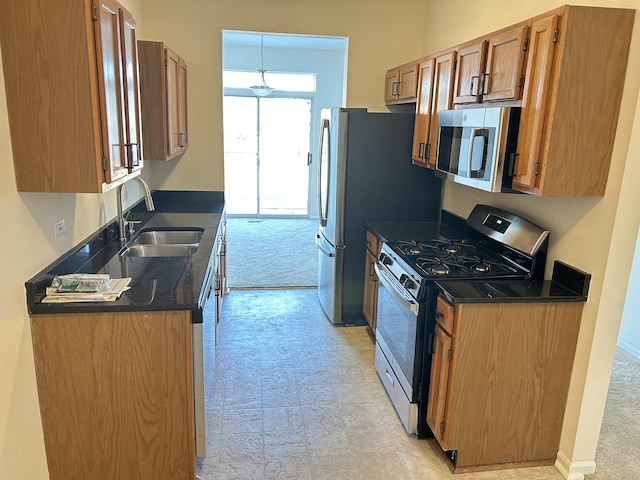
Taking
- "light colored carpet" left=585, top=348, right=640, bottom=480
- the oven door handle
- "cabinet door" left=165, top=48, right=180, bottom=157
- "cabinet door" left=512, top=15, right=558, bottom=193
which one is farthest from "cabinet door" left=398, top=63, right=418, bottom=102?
"light colored carpet" left=585, top=348, right=640, bottom=480

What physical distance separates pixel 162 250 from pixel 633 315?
11.2ft

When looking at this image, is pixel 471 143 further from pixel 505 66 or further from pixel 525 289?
pixel 525 289

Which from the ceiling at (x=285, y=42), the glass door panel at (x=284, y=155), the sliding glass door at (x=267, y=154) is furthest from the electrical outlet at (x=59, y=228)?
the glass door panel at (x=284, y=155)

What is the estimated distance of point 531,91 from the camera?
2.03 m

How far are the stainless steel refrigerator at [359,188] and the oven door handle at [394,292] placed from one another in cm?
73

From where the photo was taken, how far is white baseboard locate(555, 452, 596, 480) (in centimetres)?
226

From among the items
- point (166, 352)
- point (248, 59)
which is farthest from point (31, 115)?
point (248, 59)

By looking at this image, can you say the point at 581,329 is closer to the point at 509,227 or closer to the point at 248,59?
the point at 509,227

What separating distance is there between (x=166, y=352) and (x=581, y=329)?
6.01 ft

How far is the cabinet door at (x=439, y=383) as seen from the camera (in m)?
2.23

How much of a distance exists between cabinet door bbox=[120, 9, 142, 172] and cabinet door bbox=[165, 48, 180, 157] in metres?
0.76

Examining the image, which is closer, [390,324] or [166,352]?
[166,352]

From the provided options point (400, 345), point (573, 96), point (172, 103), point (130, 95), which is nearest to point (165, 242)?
point (172, 103)

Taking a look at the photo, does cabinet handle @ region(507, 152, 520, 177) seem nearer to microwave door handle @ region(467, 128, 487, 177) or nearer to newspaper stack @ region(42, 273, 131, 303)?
microwave door handle @ region(467, 128, 487, 177)
